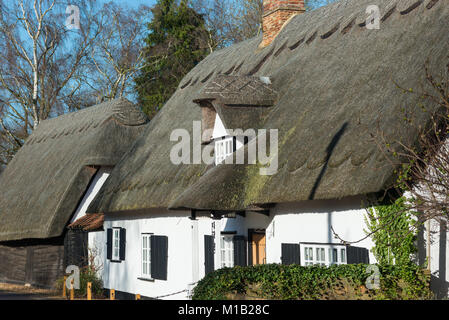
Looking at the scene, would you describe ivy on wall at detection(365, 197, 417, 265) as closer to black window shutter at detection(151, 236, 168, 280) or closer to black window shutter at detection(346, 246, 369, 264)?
black window shutter at detection(346, 246, 369, 264)

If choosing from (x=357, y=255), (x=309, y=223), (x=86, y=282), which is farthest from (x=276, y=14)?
(x=357, y=255)

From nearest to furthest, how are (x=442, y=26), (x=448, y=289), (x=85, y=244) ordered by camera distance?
(x=448, y=289) < (x=442, y=26) < (x=85, y=244)

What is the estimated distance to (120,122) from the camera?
23.7m

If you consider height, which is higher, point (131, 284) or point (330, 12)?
point (330, 12)

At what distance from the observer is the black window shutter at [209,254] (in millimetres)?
15812

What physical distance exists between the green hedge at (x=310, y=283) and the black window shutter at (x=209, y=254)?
9.65 feet

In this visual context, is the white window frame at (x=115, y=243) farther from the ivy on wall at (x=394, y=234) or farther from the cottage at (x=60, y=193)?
the ivy on wall at (x=394, y=234)

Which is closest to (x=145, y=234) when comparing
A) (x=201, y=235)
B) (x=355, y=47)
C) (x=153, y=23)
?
(x=201, y=235)

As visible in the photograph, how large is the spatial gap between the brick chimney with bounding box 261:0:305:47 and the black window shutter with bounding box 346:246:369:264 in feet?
31.6

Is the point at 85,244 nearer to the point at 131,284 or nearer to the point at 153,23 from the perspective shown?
the point at 131,284

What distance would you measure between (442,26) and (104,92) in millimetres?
27446

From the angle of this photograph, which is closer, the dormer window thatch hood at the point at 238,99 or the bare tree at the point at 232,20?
the dormer window thatch hood at the point at 238,99

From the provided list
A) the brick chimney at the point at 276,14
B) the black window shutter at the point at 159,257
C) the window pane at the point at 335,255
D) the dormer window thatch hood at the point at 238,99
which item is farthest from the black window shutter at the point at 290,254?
the brick chimney at the point at 276,14

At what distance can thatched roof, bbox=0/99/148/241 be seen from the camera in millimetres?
21688
